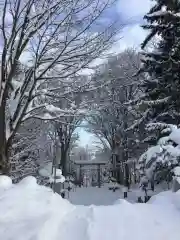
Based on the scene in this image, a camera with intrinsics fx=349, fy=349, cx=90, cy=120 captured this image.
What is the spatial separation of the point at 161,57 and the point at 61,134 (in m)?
19.7

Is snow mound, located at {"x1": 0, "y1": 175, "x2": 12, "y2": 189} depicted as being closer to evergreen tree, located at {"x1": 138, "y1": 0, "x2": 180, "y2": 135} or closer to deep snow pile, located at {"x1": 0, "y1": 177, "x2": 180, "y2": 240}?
deep snow pile, located at {"x1": 0, "y1": 177, "x2": 180, "y2": 240}

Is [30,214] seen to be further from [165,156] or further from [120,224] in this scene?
[165,156]

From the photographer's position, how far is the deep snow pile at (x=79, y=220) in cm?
377

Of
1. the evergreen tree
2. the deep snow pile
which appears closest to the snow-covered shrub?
the deep snow pile

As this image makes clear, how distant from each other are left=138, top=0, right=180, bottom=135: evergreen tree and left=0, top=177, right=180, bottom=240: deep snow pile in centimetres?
964

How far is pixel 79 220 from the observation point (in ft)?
13.4

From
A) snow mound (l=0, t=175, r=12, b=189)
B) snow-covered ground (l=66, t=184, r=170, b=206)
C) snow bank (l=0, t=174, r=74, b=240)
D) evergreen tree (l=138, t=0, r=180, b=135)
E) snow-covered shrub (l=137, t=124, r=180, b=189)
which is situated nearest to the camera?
snow bank (l=0, t=174, r=74, b=240)

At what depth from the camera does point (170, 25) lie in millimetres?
14273

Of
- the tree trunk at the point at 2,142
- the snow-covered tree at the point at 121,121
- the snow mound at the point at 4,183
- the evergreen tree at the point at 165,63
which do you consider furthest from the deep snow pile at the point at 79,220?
the snow-covered tree at the point at 121,121

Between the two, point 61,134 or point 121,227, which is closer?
point 121,227

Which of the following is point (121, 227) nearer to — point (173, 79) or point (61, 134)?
point (173, 79)

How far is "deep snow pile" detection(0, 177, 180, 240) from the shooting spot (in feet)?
12.4

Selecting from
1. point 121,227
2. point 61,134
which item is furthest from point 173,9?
point 61,134

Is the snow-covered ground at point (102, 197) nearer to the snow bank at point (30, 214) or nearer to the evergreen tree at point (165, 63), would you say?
the evergreen tree at point (165, 63)
